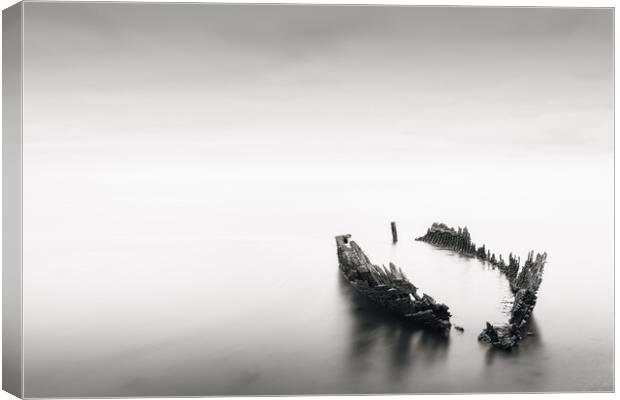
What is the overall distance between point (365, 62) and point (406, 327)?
465 cm

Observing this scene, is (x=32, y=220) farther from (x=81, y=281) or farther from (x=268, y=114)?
(x=268, y=114)

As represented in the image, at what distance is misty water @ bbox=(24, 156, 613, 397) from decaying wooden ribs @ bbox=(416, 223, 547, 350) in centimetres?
22

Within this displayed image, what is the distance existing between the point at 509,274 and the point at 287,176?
17.8 ft

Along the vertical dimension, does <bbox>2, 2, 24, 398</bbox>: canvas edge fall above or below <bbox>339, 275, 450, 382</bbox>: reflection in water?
above

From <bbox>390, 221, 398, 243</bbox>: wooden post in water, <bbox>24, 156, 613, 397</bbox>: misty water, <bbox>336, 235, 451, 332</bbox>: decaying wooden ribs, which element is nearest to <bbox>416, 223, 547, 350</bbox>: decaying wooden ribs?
<bbox>24, 156, 613, 397</bbox>: misty water

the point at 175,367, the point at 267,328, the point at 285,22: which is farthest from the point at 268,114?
the point at 175,367

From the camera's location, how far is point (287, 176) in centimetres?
1217

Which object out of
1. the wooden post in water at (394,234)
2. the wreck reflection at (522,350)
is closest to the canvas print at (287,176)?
the wreck reflection at (522,350)

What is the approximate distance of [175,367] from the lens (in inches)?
448

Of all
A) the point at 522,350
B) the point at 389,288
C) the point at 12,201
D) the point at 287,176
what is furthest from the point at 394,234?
the point at 12,201

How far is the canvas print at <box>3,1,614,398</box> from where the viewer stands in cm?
1143

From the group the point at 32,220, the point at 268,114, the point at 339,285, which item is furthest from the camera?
the point at 339,285

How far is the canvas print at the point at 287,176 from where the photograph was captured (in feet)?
37.5

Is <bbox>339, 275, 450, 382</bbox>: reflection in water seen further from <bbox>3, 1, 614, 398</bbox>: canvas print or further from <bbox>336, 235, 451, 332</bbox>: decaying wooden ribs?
<bbox>336, 235, 451, 332</bbox>: decaying wooden ribs
